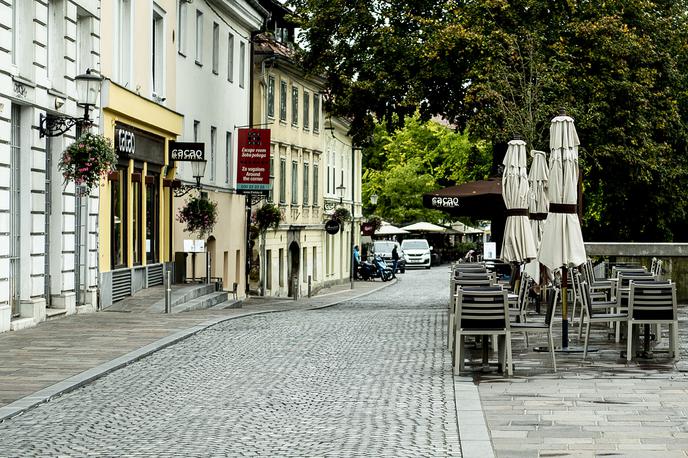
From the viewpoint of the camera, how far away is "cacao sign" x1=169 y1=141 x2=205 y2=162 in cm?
3219

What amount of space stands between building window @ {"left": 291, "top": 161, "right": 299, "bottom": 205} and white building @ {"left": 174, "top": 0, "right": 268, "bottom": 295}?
9.21m

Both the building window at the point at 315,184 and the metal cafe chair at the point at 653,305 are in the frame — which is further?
the building window at the point at 315,184

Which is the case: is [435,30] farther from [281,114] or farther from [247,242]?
[281,114]

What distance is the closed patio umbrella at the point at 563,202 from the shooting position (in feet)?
55.7

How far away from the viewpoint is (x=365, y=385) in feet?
45.6

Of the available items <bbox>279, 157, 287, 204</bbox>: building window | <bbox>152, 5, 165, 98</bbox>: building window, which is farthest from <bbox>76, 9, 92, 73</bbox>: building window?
<bbox>279, 157, 287, 204</bbox>: building window

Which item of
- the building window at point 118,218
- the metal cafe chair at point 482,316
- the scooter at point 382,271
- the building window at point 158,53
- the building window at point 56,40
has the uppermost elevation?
the building window at point 158,53

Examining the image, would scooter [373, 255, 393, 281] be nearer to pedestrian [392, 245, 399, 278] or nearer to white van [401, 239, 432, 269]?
pedestrian [392, 245, 399, 278]

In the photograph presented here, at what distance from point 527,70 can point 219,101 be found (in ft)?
35.7

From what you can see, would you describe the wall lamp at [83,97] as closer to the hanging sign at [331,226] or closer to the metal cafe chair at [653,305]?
the metal cafe chair at [653,305]

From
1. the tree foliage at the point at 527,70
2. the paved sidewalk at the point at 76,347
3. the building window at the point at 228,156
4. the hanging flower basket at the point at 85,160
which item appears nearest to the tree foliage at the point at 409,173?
the building window at the point at 228,156

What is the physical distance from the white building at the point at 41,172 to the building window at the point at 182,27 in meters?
8.91

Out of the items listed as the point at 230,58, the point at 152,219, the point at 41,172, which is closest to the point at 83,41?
the point at 41,172

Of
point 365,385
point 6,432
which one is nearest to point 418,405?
point 365,385
